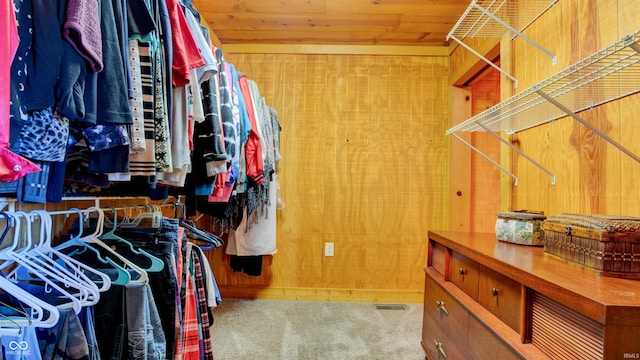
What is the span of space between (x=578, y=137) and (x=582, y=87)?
0.98 feet

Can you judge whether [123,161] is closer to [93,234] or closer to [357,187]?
[93,234]

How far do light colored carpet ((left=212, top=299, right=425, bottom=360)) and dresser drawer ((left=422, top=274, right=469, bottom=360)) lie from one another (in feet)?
1.14

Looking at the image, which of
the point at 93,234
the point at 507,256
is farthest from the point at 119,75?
the point at 507,256

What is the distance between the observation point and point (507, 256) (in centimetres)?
98

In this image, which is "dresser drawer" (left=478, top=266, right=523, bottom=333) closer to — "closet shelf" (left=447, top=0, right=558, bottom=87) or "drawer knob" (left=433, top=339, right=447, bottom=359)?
"drawer knob" (left=433, top=339, right=447, bottom=359)

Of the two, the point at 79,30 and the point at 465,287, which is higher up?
the point at 79,30

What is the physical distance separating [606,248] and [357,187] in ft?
6.01

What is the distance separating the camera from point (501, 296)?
3.05ft

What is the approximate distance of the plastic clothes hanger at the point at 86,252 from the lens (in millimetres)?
875

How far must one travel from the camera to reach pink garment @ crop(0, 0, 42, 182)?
0.49 meters

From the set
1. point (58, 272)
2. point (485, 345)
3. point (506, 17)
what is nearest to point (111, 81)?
point (58, 272)

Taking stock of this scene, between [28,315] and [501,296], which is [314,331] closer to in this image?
[501,296]

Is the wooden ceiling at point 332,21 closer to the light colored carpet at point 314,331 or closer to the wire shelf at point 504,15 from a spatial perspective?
the wire shelf at point 504,15

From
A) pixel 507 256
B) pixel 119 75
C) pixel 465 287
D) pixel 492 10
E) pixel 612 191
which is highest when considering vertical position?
pixel 492 10
